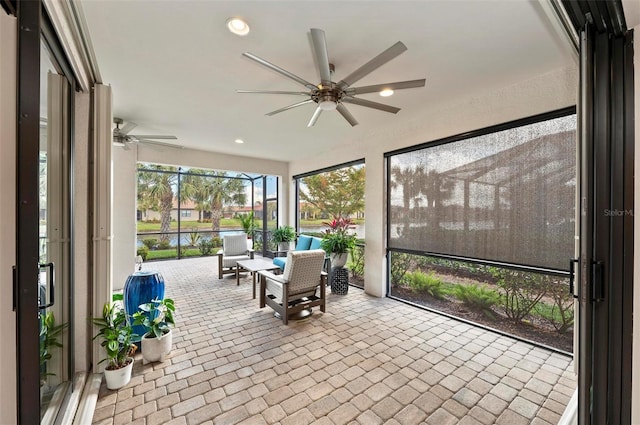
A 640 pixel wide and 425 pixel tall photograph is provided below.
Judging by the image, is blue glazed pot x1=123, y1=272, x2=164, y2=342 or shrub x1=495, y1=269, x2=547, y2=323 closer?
blue glazed pot x1=123, y1=272, x2=164, y2=342

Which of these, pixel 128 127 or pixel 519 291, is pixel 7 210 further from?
pixel 519 291

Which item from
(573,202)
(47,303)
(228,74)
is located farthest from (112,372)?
(573,202)

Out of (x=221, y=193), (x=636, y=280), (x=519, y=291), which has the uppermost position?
(x=221, y=193)

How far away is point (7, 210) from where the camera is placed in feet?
3.07

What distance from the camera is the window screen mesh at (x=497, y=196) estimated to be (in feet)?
8.62

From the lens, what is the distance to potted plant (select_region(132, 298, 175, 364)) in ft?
8.04

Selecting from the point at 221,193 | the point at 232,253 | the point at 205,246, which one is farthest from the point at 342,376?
the point at 221,193

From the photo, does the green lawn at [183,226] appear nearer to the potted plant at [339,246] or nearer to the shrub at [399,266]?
the potted plant at [339,246]

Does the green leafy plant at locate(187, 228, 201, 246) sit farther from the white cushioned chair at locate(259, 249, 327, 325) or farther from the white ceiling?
the white cushioned chair at locate(259, 249, 327, 325)

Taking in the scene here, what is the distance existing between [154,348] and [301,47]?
2939 mm

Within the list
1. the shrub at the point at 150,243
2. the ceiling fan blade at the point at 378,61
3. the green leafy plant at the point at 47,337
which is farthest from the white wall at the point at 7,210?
the shrub at the point at 150,243

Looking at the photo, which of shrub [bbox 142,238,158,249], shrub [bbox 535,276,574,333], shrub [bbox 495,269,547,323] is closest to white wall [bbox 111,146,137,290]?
shrub [bbox 142,238,158,249]

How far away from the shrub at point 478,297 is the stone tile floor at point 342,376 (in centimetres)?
31

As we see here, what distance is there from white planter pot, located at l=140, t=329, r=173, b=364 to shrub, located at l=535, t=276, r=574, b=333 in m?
3.89
